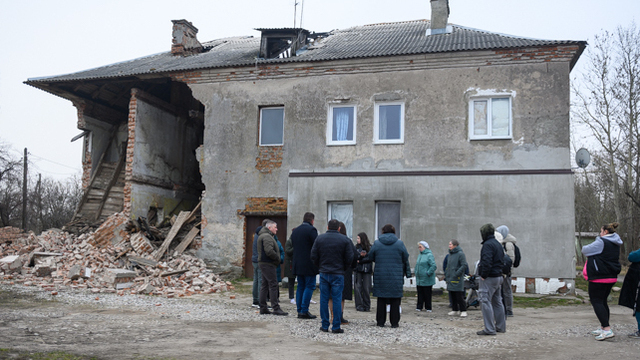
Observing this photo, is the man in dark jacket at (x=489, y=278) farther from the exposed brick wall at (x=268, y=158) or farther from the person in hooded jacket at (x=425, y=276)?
the exposed brick wall at (x=268, y=158)

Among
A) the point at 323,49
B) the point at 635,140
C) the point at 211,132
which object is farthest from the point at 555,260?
the point at 635,140

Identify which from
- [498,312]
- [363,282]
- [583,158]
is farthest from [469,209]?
[498,312]

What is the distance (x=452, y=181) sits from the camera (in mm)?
13430

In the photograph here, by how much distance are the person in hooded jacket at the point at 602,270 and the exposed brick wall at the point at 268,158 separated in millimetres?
9073

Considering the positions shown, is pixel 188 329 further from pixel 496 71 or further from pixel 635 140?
pixel 635 140

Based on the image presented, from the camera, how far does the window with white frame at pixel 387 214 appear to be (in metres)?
13.9

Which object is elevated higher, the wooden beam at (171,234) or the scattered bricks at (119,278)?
the wooden beam at (171,234)

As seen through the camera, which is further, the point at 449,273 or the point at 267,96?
the point at 267,96

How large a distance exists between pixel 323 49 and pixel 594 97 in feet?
62.8

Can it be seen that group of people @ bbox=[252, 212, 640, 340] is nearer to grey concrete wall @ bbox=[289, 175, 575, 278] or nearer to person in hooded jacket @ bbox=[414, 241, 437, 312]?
person in hooded jacket @ bbox=[414, 241, 437, 312]

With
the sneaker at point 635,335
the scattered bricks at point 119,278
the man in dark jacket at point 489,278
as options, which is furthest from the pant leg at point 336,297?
the scattered bricks at point 119,278

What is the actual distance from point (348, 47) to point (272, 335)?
10476 millimetres

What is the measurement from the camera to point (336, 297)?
7656mm

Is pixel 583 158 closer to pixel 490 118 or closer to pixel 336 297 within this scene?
pixel 490 118
